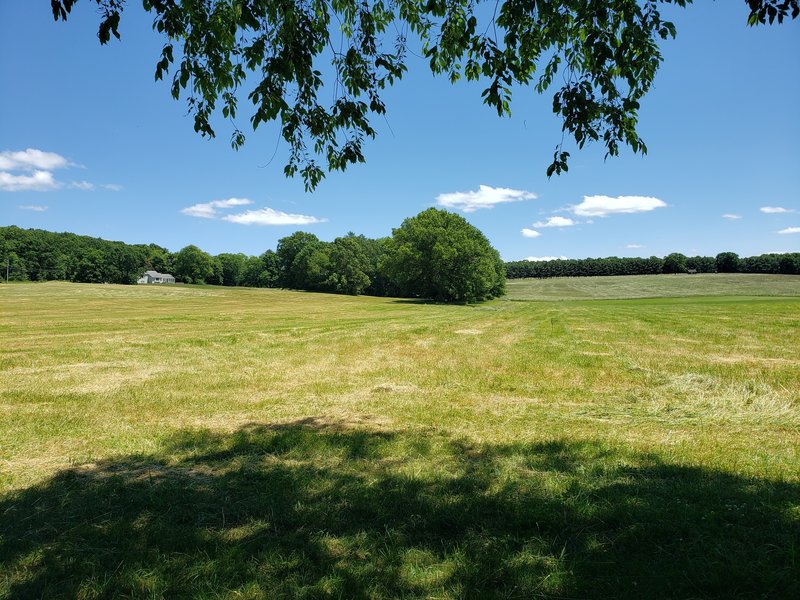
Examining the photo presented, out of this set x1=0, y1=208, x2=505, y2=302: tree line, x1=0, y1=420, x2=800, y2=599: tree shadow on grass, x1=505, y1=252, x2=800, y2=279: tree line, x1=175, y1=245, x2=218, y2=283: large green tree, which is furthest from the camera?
x1=175, y1=245, x2=218, y2=283: large green tree

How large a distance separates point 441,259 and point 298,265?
168ft

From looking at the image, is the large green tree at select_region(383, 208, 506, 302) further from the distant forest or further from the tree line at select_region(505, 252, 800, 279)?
the tree line at select_region(505, 252, 800, 279)

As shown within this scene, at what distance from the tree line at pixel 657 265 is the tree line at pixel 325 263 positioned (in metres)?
51.0

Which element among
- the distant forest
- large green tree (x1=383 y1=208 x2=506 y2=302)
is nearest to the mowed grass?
large green tree (x1=383 y1=208 x2=506 y2=302)

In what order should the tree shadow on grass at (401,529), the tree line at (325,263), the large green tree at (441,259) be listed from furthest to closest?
1. the tree line at (325,263)
2. the large green tree at (441,259)
3. the tree shadow on grass at (401,529)

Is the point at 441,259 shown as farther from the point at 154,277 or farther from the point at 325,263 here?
the point at 154,277

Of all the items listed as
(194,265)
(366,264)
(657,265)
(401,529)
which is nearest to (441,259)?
(366,264)

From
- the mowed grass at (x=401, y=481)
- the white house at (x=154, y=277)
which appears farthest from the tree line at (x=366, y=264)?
the mowed grass at (x=401, y=481)

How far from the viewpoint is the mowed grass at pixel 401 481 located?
3.02 metres

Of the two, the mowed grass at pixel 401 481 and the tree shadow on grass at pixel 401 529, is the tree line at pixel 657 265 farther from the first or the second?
the tree shadow on grass at pixel 401 529

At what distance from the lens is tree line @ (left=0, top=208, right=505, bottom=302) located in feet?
186

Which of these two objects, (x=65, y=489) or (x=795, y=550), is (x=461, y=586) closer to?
(x=795, y=550)

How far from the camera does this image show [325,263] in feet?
290

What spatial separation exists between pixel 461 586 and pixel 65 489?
13.2ft
